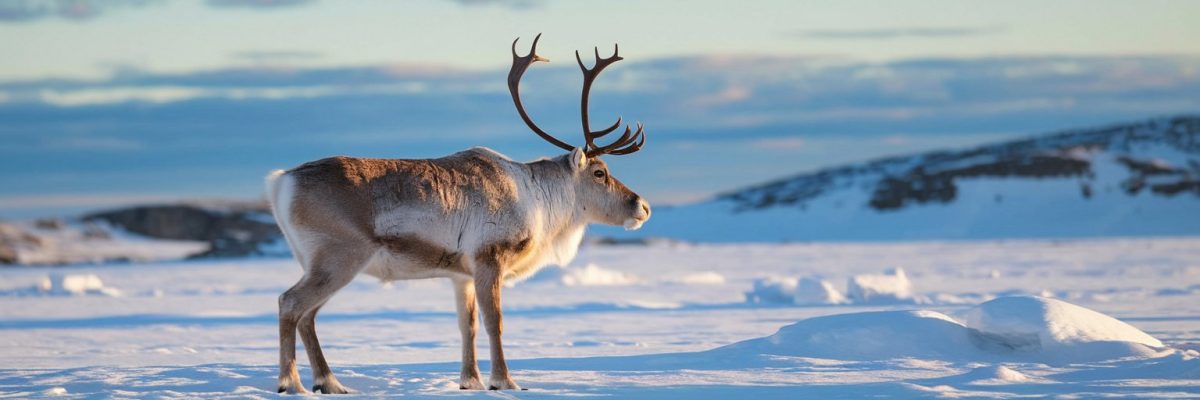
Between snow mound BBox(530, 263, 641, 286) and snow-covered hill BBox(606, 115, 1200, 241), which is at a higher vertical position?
snow-covered hill BBox(606, 115, 1200, 241)

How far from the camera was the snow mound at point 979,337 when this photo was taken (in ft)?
32.4

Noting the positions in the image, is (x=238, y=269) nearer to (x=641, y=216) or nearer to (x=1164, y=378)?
(x=641, y=216)

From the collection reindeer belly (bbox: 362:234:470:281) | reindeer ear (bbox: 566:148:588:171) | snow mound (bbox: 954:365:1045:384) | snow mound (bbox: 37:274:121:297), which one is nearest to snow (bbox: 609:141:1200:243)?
snow mound (bbox: 37:274:121:297)

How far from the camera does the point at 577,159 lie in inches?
365

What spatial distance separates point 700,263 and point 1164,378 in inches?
876

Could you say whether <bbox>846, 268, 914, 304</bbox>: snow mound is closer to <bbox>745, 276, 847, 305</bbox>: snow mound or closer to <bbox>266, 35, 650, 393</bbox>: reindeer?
<bbox>745, 276, 847, 305</bbox>: snow mound

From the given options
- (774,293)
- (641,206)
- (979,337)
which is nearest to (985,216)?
(774,293)

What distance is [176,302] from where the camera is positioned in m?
19.8

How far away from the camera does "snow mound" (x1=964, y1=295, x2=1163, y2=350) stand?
995 cm

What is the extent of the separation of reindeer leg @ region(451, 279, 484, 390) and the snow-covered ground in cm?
31

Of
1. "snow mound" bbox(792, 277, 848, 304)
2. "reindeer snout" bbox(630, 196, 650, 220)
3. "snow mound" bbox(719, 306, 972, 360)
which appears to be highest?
"snow mound" bbox(792, 277, 848, 304)

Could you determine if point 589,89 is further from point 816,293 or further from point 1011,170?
point 1011,170

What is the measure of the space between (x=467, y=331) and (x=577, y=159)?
4.68 feet

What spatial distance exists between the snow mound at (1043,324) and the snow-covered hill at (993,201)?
121 feet
